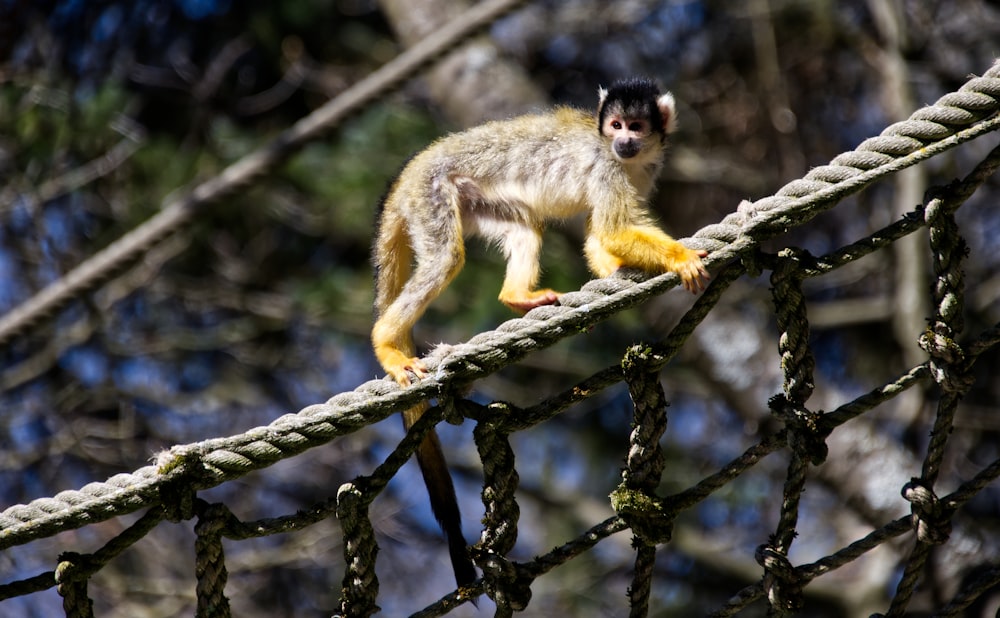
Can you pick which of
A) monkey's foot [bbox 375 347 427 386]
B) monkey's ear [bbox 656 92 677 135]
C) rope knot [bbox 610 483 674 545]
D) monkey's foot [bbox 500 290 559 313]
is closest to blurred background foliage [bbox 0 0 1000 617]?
monkey's ear [bbox 656 92 677 135]

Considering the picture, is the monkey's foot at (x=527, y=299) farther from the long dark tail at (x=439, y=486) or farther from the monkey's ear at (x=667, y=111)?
the monkey's ear at (x=667, y=111)

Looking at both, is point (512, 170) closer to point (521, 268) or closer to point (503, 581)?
point (521, 268)

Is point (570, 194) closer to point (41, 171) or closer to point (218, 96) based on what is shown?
point (41, 171)

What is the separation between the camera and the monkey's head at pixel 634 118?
3434 mm

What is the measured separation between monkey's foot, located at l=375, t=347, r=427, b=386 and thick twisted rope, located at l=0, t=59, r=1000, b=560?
0.35 ft

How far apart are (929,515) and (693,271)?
0.78 metres

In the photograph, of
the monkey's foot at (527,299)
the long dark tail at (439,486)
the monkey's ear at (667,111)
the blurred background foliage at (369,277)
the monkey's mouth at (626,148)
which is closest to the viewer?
the long dark tail at (439,486)

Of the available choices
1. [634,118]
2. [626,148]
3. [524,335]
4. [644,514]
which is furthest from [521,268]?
[644,514]

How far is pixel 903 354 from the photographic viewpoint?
5734 millimetres

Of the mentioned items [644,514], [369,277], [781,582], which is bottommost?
[781,582]

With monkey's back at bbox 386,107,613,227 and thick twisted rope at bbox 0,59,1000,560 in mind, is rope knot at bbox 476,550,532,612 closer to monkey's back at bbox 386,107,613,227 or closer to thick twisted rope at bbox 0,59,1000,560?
thick twisted rope at bbox 0,59,1000,560

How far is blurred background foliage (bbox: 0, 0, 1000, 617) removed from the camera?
5.89 meters

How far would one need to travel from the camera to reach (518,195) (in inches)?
138

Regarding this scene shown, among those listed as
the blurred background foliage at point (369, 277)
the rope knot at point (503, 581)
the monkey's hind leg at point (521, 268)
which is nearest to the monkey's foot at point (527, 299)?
the monkey's hind leg at point (521, 268)
